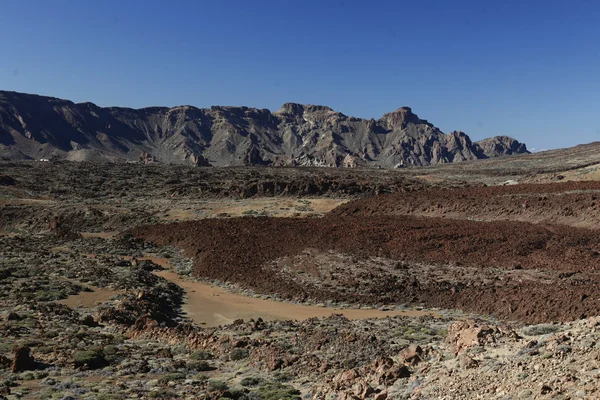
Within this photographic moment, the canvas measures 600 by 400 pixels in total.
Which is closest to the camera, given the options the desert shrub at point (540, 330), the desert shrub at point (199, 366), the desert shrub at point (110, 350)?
the desert shrub at point (540, 330)

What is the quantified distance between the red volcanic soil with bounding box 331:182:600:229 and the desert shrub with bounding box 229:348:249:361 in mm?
27540

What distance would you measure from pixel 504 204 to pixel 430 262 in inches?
669

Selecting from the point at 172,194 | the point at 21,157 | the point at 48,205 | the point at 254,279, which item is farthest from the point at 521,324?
the point at 21,157

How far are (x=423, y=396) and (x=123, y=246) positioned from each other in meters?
32.9

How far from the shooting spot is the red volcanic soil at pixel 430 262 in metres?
20.0

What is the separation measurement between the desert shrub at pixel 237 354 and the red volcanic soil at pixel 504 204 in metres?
27.5

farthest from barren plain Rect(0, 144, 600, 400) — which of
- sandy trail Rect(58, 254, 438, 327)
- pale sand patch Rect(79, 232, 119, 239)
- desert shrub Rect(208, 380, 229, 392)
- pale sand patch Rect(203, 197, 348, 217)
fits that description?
pale sand patch Rect(203, 197, 348, 217)

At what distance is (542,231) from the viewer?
30.6 meters

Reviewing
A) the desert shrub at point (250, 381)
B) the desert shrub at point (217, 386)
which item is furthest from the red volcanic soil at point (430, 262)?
the desert shrub at point (217, 386)

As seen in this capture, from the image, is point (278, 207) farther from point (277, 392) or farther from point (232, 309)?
point (277, 392)

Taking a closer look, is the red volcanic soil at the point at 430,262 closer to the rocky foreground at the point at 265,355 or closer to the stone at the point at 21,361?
the rocky foreground at the point at 265,355

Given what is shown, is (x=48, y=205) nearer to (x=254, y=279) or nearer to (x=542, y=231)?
(x=254, y=279)

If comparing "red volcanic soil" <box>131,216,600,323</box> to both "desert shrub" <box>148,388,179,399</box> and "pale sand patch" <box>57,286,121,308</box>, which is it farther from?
"desert shrub" <box>148,388,179,399</box>

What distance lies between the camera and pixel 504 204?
1596 inches
